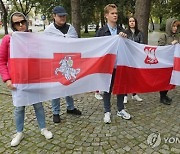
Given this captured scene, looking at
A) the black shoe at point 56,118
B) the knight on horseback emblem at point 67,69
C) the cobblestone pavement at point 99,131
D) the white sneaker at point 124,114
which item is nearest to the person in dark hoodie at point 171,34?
the cobblestone pavement at point 99,131

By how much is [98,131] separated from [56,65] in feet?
4.20

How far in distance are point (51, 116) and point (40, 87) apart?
116 cm

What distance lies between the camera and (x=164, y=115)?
187 inches

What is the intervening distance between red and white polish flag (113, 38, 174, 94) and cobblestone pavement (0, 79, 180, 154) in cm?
51

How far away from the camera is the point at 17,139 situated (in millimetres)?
3754

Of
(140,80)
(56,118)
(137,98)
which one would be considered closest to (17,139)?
(56,118)

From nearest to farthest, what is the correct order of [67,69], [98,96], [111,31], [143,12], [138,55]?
[67,69], [111,31], [138,55], [98,96], [143,12]

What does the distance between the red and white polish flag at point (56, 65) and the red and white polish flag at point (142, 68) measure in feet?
0.80

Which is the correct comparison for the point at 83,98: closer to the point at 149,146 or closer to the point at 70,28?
the point at 70,28

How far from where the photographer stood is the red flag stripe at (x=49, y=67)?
11.5 ft

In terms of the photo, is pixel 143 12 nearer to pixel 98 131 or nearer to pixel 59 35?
pixel 59 35

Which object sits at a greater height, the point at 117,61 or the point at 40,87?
the point at 117,61

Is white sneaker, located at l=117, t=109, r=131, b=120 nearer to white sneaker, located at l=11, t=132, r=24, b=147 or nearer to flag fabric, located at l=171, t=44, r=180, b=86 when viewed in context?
flag fabric, located at l=171, t=44, r=180, b=86

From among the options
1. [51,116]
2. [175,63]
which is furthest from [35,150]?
[175,63]
